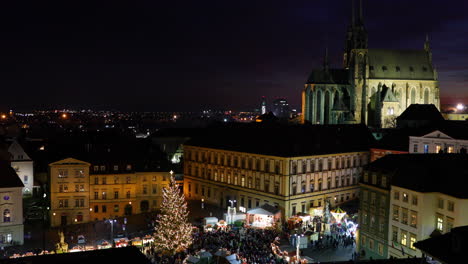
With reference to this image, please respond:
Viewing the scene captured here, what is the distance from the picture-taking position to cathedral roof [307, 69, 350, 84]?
4820 inches

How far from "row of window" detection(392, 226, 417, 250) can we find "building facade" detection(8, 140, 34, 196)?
55.2 metres

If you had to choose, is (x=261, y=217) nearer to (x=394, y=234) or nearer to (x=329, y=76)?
(x=394, y=234)

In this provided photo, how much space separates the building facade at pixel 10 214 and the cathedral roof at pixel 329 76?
278 feet

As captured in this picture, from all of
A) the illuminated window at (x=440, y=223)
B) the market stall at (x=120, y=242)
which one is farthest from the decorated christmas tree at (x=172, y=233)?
the illuminated window at (x=440, y=223)

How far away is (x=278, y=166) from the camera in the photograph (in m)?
65.5

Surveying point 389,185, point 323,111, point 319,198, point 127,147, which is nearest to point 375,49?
point 323,111

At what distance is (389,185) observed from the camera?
1858 inches

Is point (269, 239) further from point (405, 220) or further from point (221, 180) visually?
point (221, 180)

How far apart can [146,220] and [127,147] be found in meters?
15.4

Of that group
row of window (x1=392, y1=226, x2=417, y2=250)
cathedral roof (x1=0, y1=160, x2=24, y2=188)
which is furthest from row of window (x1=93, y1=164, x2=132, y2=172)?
row of window (x1=392, y1=226, x2=417, y2=250)

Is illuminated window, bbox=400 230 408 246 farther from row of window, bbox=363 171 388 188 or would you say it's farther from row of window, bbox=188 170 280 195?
row of window, bbox=188 170 280 195

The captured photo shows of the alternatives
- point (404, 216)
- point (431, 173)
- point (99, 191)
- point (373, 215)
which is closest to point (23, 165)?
point (99, 191)

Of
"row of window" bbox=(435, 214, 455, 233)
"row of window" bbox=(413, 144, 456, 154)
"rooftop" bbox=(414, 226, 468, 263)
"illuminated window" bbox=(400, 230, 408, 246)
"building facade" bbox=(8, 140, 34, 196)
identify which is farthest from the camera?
"building facade" bbox=(8, 140, 34, 196)

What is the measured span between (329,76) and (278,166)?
64185 millimetres
